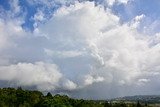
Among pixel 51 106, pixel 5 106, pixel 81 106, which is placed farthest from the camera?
pixel 81 106

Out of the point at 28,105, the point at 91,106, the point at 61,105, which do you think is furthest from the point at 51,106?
the point at 91,106

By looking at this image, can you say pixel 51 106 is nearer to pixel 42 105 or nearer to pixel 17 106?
pixel 42 105

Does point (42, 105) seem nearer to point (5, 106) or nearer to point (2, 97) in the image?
point (5, 106)

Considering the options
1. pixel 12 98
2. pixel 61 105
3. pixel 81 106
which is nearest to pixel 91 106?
pixel 81 106

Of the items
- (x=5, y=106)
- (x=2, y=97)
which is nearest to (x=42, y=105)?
(x=5, y=106)

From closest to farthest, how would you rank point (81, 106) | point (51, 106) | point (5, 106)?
point (51, 106)
point (5, 106)
point (81, 106)

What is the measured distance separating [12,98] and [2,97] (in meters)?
6.47

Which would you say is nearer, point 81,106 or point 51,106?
point 51,106

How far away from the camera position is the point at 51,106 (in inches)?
6476

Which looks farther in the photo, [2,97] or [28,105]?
[2,97]

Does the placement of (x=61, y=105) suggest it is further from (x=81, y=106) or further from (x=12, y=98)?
(x=12, y=98)

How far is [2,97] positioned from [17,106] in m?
18.3

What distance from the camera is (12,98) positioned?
7854 inches

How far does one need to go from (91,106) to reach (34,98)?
122 feet
